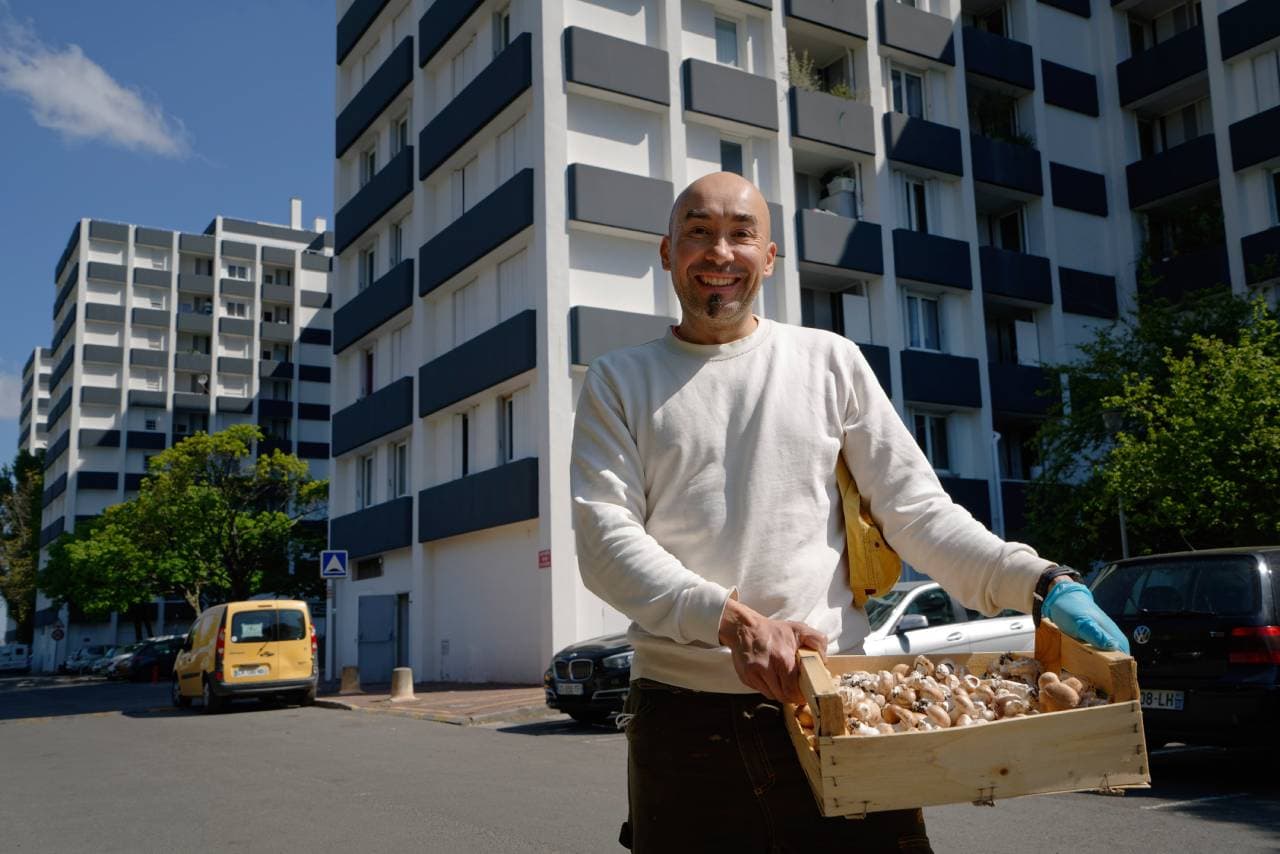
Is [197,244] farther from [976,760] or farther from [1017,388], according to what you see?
[976,760]

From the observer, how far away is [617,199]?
987 inches

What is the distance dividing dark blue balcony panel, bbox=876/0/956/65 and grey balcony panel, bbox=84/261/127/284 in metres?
64.4

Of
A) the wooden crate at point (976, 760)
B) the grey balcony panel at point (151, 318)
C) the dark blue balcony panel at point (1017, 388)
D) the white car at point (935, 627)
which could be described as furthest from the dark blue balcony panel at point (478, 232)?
the grey balcony panel at point (151, 318)

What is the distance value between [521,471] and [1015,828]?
18.1m

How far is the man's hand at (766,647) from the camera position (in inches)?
84.0

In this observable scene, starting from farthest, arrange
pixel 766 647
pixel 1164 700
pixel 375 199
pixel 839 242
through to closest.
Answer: pixel 375 199 → pixel 839 242 → pixel 1164 700 → pixel 766 647

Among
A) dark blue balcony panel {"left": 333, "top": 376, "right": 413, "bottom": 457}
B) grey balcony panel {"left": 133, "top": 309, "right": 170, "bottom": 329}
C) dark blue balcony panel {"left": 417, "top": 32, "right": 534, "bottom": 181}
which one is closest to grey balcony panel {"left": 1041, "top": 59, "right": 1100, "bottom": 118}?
dark blue balcony panel {"left": 417, "top": 32, "right": 534, "bottom": 181}

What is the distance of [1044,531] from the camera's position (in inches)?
942

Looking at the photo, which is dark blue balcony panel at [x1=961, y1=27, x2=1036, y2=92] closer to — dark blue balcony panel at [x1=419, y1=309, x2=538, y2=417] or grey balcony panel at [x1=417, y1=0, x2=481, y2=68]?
grey balcony panel at [x1=417, y1=0, x2=481, y2=68]

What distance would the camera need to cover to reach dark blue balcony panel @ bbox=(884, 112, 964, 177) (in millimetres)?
29500

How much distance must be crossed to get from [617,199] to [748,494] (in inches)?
911

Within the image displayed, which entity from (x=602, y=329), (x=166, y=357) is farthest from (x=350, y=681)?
(x=166, y=357)

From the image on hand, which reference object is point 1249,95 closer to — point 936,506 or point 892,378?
point 892,378

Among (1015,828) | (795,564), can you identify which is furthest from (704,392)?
(1015,828)
